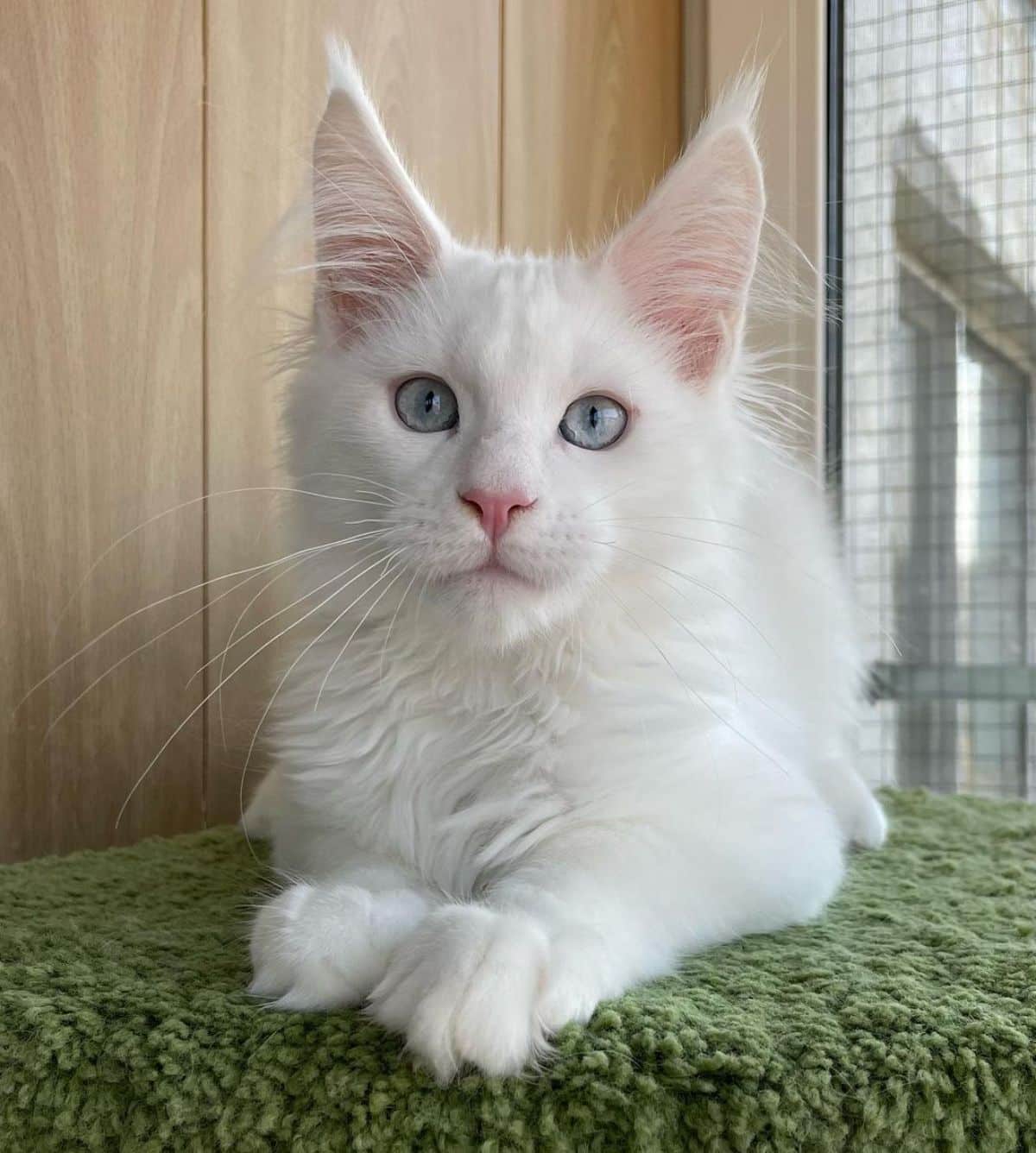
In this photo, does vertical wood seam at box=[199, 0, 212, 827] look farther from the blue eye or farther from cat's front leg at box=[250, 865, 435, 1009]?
cat's front leg at box=[250, 865, 435, 1009]

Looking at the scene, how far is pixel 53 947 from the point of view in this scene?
1.05 m

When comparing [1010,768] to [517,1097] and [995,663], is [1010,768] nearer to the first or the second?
[995,663]

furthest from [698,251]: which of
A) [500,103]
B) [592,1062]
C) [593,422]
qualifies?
[500,103]

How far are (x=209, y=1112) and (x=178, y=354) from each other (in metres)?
1.05

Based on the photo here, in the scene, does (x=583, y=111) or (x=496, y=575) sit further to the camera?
(x=583, y=111)

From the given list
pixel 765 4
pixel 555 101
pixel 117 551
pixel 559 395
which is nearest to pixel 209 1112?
pixel 559 395

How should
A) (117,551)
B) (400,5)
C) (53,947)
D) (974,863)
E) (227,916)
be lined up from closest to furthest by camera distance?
1. (53,947)
2. (227,916)
3. (974,863)
4. (117,551)
5. (400,5)

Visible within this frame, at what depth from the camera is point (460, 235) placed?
6.55 feet

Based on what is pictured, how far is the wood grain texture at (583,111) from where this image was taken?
206cm

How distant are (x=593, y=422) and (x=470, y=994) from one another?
0.55 metres

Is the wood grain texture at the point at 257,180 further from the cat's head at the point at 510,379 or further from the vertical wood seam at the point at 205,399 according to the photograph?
the cat's head at the point at 510,379

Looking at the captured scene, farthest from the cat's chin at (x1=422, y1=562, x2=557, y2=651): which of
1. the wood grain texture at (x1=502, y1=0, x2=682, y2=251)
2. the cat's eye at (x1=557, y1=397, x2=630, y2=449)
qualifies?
the wood grain texture at (x1=502, y1=0, x2=682, y2=251)

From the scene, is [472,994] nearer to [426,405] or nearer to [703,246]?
[426,405]

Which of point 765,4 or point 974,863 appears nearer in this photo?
point 974,863
